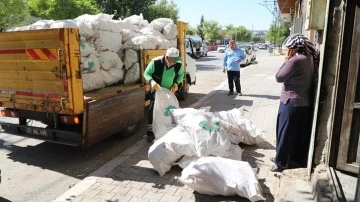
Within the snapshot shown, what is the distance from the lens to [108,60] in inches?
243

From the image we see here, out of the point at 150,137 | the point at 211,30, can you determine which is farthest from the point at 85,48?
the point at 211,30

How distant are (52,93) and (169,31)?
417 centimetres

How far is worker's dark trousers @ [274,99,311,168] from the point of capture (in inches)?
150

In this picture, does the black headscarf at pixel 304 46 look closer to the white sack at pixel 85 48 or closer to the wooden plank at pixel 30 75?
the wooden plank at pixel 30 75

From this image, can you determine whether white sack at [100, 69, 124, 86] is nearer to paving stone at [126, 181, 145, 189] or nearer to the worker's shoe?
the worker's shoe

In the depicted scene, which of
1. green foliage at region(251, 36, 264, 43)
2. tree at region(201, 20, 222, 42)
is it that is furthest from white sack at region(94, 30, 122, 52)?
green foliage at region(251, 36, 264, 43)

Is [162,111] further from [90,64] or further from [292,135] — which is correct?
[292,135]

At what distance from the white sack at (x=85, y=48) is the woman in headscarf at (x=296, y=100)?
11.0 feet

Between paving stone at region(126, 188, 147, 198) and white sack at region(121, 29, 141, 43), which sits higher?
white sack at region(121, 29, 141, 43)

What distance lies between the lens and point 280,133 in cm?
400

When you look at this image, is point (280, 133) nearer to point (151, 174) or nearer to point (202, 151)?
point (202, 151)

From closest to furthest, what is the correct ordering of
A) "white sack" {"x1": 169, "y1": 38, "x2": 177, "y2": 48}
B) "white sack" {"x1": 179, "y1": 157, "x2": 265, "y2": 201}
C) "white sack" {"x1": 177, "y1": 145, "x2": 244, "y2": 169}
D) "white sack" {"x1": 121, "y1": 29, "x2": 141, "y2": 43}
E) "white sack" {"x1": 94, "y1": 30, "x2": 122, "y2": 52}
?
"white sack" {"x1": 179, "y1": 157, "x2": 265, "y2": 201} → "white sack" {"x1": 177, "y1": 145, "x2": 244, "y2": 169} → "white sack" {"x1": 94, "y1": 30, "x2": 122, "y2": 52} → "white sack" {"x1": 121, "y1": 29, "x2": 141, "y2": 43} → "white sack" {"x1": 169, "y1": 38, "x2": 177, "y2": 48}

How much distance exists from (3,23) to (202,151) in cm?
1810

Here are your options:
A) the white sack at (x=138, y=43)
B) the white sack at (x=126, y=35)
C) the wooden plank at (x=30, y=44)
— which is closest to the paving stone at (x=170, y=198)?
the wooden plank at (x=30, y=44)
